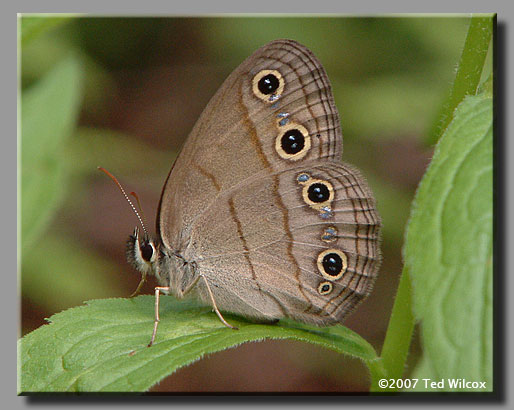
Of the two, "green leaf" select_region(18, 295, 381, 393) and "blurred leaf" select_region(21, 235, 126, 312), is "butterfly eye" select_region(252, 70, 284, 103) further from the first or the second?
"blurred leaf" select_region(21, 235, 126, 312)

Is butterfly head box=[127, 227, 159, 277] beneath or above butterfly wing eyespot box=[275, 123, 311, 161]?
beneath

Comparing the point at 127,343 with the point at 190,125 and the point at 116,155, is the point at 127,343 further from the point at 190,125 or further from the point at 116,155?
the point at 190,125

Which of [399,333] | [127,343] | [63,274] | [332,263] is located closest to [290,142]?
[332,263]

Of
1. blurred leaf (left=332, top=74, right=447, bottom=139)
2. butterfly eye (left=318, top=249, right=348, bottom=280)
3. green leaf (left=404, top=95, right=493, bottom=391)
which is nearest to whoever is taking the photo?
green leaf (left=404, top=95, right=493, bottom=391)

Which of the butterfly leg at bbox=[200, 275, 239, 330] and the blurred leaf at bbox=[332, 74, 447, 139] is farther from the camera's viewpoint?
the blurred leaf at bbox=[332, 74, 447, 139]

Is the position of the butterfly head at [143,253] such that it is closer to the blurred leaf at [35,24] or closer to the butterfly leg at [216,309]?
the butterfly leg at [216,309]

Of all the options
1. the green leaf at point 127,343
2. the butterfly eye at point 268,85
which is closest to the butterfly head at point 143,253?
the green leaf at point 127,343

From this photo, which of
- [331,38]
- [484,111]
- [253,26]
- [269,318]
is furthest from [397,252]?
[484,111]

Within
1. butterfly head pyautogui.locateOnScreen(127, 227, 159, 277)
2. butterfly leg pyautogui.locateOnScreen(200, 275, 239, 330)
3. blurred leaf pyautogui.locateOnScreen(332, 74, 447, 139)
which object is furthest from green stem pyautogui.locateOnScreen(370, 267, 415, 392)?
blurred leaf pyautogui.locateOnScreen(332, 74, 447, 139)
